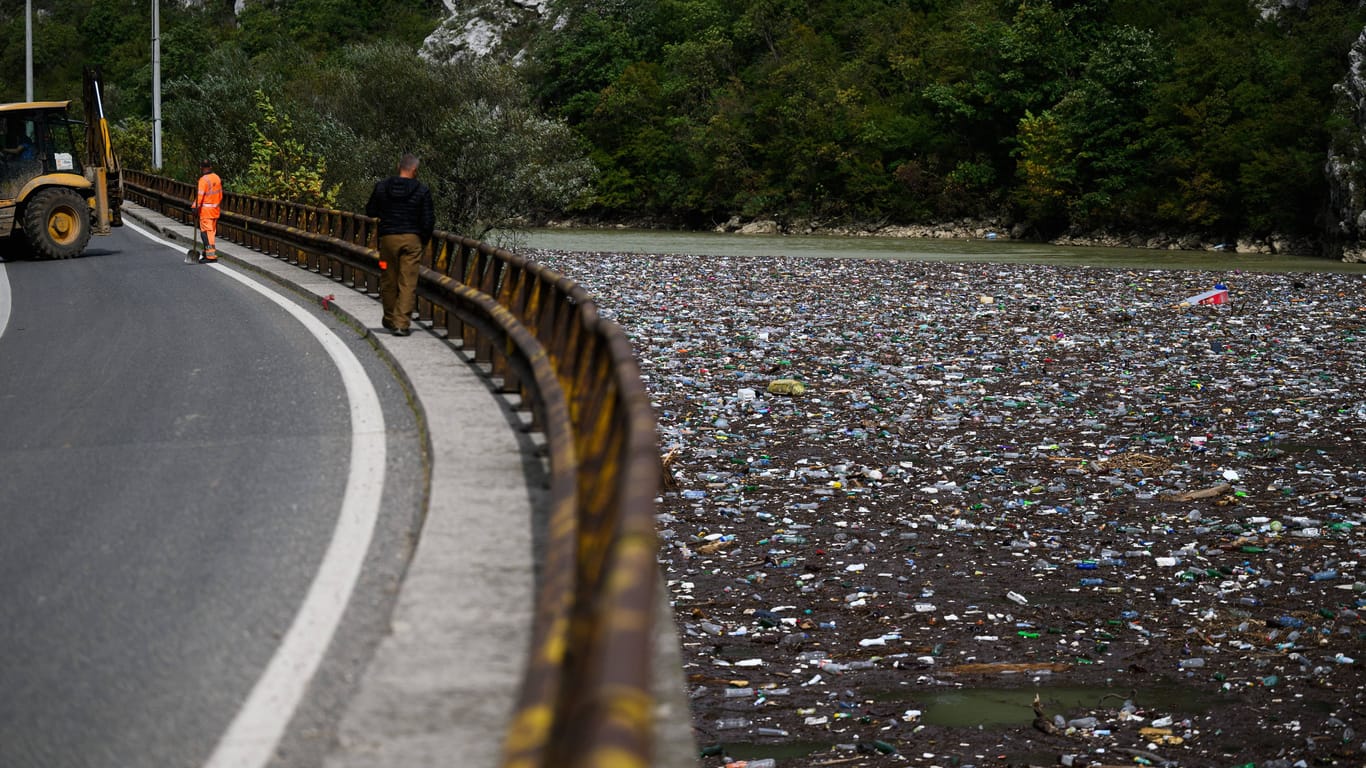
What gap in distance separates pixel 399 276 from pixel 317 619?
831cm

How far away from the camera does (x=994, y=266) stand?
4412 cm

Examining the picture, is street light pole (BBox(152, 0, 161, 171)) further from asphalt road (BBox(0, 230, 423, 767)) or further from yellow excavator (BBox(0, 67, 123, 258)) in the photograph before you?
asphalt road (BBox(0, 230, 423, 767))

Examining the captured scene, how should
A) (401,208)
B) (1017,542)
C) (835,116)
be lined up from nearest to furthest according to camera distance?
(1017,542)
(401,208)
(835,116)

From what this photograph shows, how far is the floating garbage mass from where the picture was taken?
8.41 m

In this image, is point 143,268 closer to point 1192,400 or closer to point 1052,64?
point 1192,400

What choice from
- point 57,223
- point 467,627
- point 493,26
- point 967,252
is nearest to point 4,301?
point 57,223

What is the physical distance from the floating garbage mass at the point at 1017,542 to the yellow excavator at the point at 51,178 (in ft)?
34.9

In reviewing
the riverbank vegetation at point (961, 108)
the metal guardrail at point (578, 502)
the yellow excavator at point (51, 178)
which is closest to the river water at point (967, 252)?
the riverbank vegetation at point (961, 108)

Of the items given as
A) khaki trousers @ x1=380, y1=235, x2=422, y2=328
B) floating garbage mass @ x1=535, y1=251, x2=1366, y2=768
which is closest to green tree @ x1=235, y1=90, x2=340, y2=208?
floating garbage mass @ x1=535, y1=251, x2=1366, y2=768

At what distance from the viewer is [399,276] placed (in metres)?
13.6

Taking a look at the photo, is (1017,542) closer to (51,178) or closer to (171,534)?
(171,534)

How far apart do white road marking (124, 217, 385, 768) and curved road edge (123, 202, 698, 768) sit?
25 centimetres

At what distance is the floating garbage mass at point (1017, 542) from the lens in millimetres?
8406

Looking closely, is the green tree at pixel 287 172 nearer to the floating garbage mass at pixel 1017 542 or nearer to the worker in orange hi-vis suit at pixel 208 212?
the worker in orange hi-vis suit at pixel 208 212
